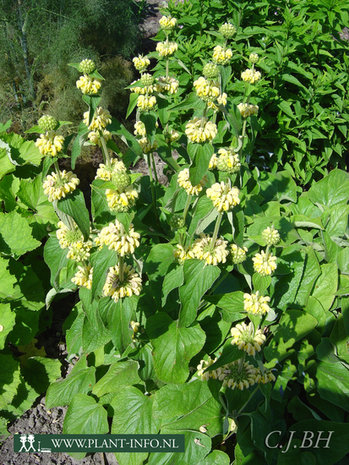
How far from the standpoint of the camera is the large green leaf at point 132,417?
223 centimetres

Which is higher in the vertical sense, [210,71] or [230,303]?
[210,71]

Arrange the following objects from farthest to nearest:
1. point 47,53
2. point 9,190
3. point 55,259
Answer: point 47,53 < point 9,190 < point 55,259

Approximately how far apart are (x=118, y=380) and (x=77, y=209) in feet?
4.01

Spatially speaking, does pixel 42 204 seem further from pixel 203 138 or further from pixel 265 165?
pixel 265 165

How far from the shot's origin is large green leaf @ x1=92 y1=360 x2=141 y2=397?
7.97 feet

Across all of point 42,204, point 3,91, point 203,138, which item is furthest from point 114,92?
point 203,138

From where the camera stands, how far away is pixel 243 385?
1.92 meters

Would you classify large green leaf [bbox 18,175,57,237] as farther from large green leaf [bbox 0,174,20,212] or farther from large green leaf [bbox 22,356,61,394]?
large green leaf [bbox 22,356,61,394]

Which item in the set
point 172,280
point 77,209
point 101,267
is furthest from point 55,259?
point 172,280

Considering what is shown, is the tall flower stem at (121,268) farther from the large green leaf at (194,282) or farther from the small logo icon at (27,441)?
the small logo icon at (27,441)

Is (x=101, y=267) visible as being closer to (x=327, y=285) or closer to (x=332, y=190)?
(x=327, y=285)

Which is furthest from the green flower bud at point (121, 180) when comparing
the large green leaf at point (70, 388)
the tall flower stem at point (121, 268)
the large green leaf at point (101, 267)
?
the large green leaf at point (70, 388)

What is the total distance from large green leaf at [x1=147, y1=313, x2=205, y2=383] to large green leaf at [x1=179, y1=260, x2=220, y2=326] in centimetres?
28

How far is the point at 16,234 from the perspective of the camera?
8.88 feet
